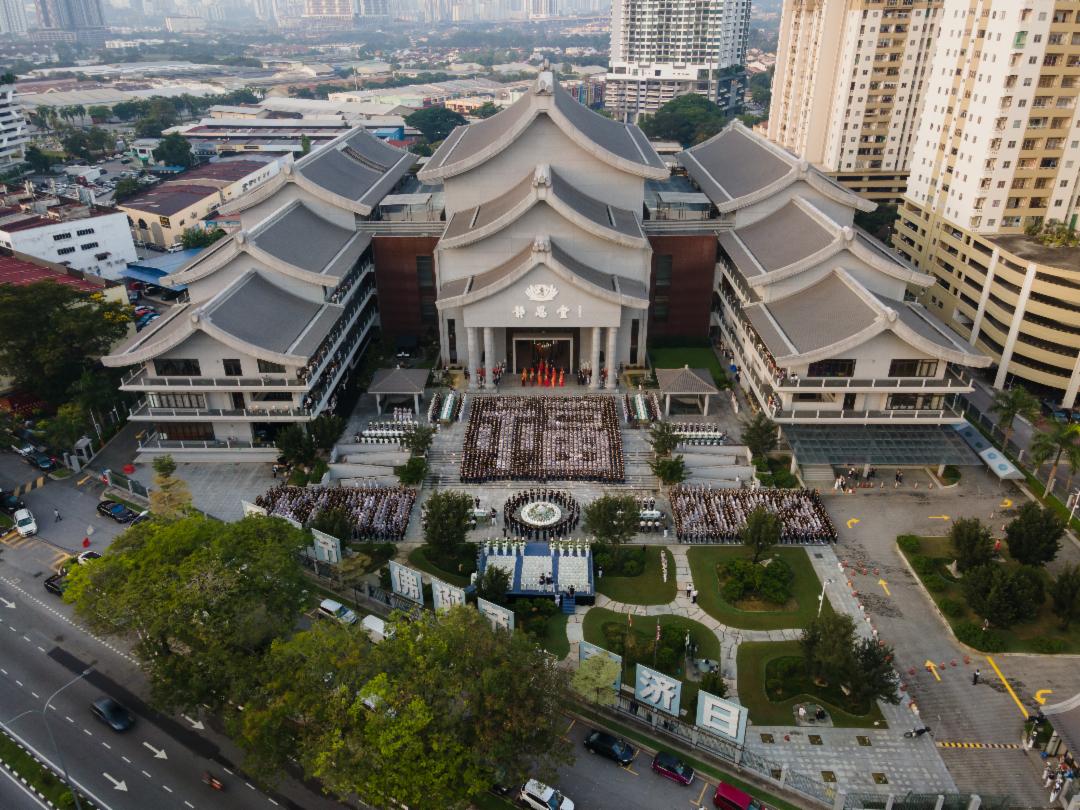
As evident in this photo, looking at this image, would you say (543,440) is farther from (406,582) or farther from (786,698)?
(786,698)

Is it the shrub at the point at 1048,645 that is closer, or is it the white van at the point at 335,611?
the shrub at the point at 1048,645

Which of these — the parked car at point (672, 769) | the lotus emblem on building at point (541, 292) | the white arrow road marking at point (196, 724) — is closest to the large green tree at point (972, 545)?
the parked car at point (672, 769)

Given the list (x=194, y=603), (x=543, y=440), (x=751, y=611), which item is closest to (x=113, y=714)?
(x=194, y=603)

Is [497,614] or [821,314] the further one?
[821,314]

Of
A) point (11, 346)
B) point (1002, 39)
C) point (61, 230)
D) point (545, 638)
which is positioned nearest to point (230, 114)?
point (61, 230)

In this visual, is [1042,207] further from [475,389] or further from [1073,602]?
[475,389]

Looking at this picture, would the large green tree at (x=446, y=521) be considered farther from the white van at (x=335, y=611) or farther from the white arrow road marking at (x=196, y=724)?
the white arrow road marking at (x=196, y=724)
